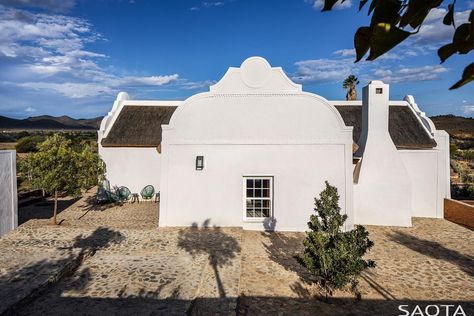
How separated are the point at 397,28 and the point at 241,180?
12.4 metres

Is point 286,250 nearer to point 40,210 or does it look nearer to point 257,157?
point 257,157

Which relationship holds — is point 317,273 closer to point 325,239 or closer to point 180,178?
point 325,239

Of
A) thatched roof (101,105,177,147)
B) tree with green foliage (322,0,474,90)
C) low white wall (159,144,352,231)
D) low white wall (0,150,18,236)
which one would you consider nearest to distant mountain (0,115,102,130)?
thatched roof (101,105,177,147)

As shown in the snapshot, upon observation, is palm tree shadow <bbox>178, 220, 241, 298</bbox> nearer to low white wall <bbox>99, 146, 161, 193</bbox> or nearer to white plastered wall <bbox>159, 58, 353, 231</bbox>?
white plastered wall <bbox>159, 58, 353, 231</bbox>

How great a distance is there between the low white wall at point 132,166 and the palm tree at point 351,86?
50.9 ft

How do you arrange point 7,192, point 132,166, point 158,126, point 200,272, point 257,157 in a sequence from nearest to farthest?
point 200,272
point 257,157
point 7,192
point 132,166
point 158,126

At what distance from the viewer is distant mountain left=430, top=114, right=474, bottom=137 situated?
Result: 59344 millimetres

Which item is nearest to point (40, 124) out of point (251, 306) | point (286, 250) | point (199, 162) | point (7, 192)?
point (7, 192)

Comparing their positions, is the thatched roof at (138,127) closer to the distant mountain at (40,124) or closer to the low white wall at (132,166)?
the low white wall at (132,166)

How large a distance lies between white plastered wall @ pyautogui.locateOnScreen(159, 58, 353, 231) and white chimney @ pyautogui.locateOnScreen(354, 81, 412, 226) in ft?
5.15

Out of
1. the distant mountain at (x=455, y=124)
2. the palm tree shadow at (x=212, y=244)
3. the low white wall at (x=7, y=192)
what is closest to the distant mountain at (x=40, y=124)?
the low white wall at (x=7, y=192)

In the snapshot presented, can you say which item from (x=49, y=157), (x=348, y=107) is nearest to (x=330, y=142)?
(x=348, y=107)

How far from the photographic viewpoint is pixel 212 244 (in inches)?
445

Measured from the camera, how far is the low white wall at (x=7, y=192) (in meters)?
13.1
